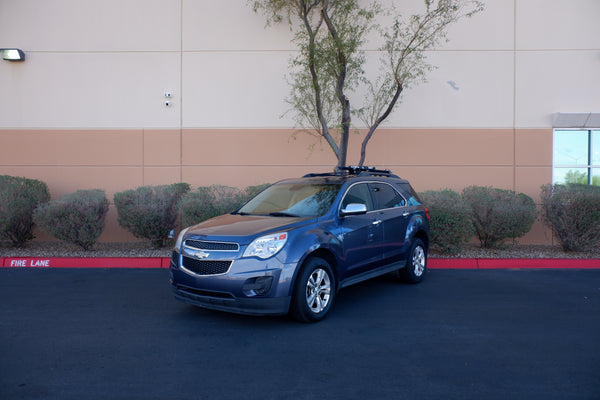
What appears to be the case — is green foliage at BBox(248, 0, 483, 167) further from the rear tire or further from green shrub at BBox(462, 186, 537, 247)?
the rear tire

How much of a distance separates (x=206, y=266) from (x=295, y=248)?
103cm

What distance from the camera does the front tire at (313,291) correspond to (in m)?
5.26

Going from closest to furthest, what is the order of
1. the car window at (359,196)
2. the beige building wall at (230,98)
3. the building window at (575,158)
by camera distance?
1. the car window at (359,196)
2. the beige building wall at (230,98)
3. the building window at (575,158)

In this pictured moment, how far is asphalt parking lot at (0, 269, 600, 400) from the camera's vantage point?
12.3ft

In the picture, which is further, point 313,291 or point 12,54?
point 12,54

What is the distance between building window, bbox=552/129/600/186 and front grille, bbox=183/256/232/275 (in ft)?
31.9

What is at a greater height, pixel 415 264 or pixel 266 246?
pixel 266 246

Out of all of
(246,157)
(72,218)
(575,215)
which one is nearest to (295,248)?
A: (72,218)

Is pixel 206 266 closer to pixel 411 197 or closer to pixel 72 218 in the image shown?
pixel 411 197

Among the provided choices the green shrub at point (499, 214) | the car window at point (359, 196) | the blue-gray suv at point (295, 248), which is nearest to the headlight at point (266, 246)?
the blue-gray suv at point (295, 248)

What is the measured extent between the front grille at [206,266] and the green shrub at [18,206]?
246 inches

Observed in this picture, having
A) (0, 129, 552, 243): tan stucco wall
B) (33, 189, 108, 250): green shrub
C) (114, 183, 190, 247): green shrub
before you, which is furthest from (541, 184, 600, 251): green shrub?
(33, 189, 108, 250): green shrub

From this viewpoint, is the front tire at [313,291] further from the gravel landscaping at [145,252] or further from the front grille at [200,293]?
the gravel landscaping at [145,252]

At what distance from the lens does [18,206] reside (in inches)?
392
